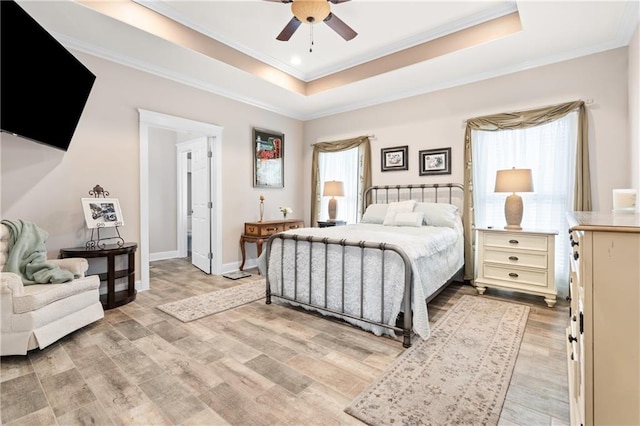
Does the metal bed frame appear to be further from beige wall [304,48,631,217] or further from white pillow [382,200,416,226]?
white pillow [382,200,416,226]

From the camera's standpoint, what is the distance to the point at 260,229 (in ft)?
16.2

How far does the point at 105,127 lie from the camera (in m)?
3.56

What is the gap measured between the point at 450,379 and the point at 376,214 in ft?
9.30

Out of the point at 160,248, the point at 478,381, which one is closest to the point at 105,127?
the point at 160,248

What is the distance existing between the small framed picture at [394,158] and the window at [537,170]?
1026 mm

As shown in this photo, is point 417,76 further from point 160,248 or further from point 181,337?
point 160,248

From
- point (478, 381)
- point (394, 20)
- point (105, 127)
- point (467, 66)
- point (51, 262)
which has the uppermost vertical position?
point (394, 20)

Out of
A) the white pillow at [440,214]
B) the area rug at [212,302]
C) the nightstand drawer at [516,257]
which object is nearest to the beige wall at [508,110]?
the white pillow at [440,214]

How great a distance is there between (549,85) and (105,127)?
5.37m

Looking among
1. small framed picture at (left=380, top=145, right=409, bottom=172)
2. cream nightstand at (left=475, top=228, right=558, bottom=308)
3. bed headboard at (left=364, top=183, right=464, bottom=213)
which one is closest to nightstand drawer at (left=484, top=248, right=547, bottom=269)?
cream nightstand at (left=475, top=228, right=558, bottom=308)

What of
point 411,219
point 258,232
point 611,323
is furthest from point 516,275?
point 258,232

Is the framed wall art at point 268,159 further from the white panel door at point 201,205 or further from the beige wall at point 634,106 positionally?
the beige wall at point 634,106

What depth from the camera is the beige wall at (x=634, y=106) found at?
2750mm

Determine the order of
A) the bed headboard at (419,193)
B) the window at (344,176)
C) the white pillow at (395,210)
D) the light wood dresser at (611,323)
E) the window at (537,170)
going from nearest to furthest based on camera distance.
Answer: the light wood dresser at (611,323) < the window at (537,170) < the white pillow at (395,210) < the bed headboard at (419,193) < the window at (344,176)
